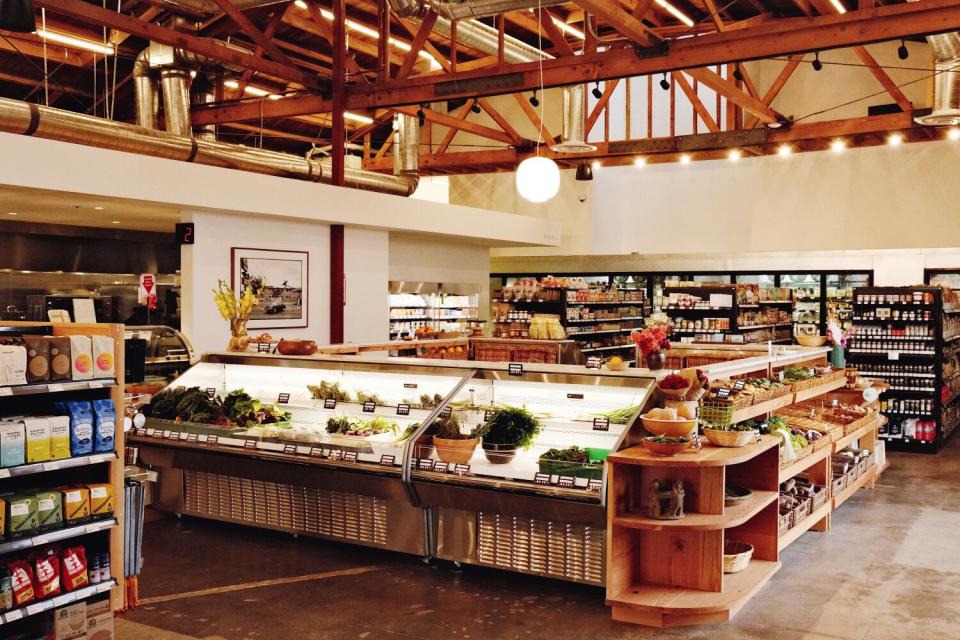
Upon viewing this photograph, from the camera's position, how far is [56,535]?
12.3 ft

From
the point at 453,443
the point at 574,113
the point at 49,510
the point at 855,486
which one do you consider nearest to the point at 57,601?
the point at 49,510

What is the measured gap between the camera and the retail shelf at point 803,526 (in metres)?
5.45

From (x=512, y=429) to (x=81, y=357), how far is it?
7.73 feet

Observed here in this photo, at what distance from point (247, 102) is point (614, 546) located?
9.21 metres

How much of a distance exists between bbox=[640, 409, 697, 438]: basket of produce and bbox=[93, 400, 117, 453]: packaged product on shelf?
8.75 ft

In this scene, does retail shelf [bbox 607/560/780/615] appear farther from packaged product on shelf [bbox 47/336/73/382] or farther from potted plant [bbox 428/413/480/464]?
packaged product on shelf [bbox 47/336/73/382]

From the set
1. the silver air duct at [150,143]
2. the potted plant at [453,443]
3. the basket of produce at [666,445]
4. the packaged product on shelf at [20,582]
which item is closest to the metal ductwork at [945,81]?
the basket of produce at [666,445]

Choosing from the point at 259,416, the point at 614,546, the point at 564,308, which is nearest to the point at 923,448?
the point at 564,308

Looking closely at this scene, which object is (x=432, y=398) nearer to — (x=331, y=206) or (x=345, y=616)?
(x=345, y=616)

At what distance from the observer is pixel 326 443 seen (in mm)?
5641

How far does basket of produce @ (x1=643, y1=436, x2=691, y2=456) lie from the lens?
4621 millimetres

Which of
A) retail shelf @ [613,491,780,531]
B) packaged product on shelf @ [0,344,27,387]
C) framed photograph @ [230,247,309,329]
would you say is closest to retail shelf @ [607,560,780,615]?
retail shelf @ [613,491,780,531]

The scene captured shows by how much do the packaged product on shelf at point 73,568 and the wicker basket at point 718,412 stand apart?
3395mm

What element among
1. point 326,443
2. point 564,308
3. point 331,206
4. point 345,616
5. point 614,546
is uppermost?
point 331,206
